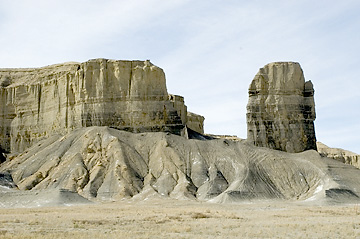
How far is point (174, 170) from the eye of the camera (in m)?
70.5

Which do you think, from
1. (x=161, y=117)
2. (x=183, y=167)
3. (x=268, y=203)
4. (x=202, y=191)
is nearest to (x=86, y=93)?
(x=161, y=117)

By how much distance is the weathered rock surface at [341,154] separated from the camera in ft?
398

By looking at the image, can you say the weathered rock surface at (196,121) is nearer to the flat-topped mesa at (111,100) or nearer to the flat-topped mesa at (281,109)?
the flat-topped mesa at (111,100)

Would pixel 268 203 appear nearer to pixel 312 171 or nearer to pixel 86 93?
pixel 312 171

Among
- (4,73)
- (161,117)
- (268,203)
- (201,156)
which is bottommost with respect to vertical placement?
(268,203)

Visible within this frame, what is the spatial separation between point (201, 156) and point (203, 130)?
43.4 m

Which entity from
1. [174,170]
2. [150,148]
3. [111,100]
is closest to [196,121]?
[111,100]

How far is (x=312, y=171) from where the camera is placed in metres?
71.9

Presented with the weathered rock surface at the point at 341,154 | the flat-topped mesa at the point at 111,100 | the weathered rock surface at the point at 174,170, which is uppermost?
the flat-topped mesa at the point at 111,100

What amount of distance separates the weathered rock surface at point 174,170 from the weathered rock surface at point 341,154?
47090 mm

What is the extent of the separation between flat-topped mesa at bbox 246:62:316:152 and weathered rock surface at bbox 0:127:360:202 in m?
3.48

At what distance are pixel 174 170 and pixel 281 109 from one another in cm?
1986

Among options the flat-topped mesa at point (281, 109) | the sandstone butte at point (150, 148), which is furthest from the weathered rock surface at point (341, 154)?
the sandstone butte at point (150, 148)

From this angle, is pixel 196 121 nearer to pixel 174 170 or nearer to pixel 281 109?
pixel 281 109
